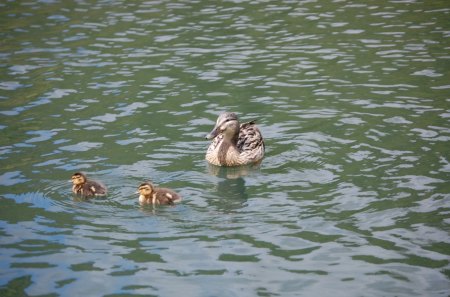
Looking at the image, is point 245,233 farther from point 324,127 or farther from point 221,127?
point 324,127

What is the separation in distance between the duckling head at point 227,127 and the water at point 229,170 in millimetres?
497

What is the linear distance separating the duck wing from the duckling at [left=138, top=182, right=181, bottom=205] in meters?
2.30

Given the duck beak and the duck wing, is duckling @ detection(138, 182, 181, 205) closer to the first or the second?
the duck beak

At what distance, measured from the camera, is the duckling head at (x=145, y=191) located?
28.4 ft

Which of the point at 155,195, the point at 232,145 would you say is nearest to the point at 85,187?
the point at 155,195

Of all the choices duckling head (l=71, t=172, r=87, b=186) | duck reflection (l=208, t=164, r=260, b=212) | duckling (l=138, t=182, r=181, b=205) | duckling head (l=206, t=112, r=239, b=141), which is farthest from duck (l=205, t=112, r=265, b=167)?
duckling head (l=71, t=172, r=87, b=186)

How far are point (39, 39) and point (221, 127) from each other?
754cm

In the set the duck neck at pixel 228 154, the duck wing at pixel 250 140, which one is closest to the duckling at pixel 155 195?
the duck neck at pixel 228 154

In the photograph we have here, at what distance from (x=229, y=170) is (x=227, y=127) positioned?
2.15ft

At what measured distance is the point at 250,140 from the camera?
1083 centimetres

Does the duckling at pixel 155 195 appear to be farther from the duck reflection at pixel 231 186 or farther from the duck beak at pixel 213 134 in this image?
the duck beak at pixel 213 134

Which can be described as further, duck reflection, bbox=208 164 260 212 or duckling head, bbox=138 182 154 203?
duck reflection, bbox=208 164 260 212

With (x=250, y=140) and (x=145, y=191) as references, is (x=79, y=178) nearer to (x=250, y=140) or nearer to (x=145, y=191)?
(x=145, y=191)

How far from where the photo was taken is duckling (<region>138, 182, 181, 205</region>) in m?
8.65
